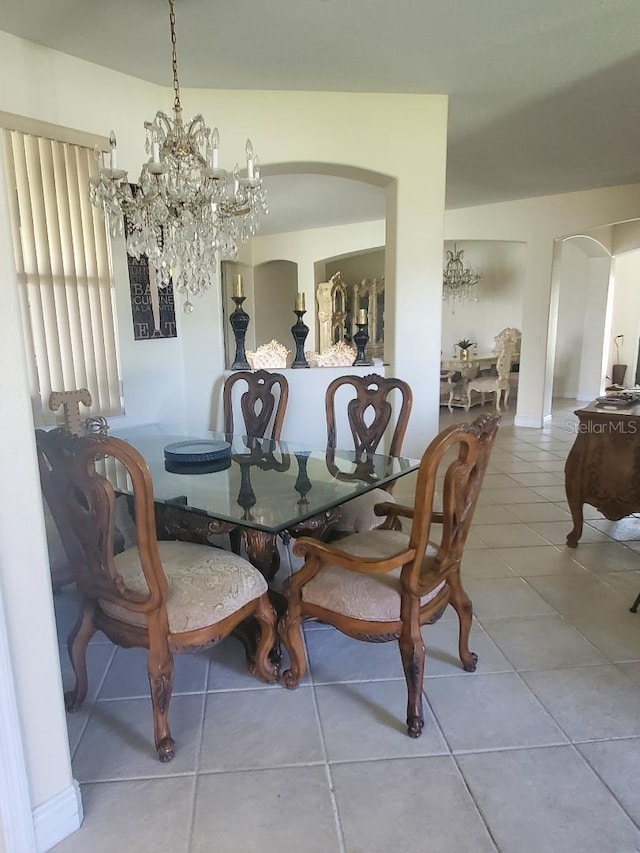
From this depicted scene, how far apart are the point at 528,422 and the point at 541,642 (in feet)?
16.6

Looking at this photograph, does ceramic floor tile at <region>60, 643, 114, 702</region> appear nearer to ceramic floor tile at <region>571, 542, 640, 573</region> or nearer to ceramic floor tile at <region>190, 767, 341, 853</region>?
ceramic floor tile at <region>190, 767, 341, 853</region>

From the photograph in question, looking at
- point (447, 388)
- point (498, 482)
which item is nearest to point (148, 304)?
point (498, 482)

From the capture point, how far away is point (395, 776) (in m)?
1.69

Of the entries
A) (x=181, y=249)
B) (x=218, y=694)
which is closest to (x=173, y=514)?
(x=218, y=694)

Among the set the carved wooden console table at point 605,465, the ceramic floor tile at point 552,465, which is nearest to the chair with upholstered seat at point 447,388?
the ceramic floor tile at point 552,465

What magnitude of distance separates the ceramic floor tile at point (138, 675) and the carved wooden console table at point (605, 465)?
230 cm

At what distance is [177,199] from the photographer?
8.16 ft

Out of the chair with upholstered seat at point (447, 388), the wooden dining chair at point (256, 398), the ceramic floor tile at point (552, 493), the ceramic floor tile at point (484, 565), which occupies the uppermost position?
the wooden dining chair at point (256, 398)

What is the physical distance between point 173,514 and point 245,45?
2.39 metres

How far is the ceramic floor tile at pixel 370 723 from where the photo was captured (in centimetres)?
179

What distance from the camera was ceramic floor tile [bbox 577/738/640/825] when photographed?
5.24ft

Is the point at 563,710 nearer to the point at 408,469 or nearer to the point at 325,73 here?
the point at 408,469

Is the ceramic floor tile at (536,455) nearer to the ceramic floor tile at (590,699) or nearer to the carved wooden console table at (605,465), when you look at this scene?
the carved wooden console table at (605,465)

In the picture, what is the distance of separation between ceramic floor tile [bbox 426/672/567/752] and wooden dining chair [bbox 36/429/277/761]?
0.69 meters
